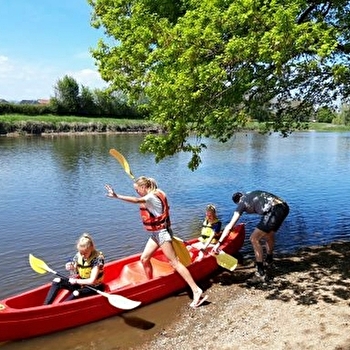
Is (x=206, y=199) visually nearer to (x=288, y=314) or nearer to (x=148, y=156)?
(x=288, y=314)

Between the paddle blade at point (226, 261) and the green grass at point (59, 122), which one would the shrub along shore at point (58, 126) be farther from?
the paddle blade at point (226, 261)

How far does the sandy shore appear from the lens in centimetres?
638

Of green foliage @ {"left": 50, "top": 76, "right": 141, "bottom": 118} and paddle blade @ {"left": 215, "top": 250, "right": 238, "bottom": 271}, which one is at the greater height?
green foliage @ {"left": 50, "top": 76, "right": 141, "bottom": 118}

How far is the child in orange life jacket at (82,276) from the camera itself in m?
7.54

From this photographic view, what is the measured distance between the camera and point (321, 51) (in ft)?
21.9

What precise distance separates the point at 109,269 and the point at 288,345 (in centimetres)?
411

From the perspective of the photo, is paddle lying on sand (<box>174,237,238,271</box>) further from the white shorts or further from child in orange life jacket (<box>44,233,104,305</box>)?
child in orange life jacket (<box>44,233,104,305</box>)

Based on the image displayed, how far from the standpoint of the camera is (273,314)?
725 centimetres

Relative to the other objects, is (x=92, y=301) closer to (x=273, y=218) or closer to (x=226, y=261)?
(x=226, y=261)

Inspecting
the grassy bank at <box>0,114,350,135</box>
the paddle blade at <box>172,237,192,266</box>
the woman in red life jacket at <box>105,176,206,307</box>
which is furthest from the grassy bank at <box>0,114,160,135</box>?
the woman in red life jacket at <box>105,176,206,307</box>

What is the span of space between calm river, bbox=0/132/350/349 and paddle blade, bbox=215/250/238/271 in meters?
2.03

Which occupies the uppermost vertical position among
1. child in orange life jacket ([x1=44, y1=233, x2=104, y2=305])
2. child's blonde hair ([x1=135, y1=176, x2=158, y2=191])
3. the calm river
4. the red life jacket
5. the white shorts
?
A: child's blonde hair ([x1=135, y1=176, x2=158, y2=191])

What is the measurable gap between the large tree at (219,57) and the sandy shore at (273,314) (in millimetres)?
2982

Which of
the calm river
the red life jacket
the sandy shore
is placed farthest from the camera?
the calm river
